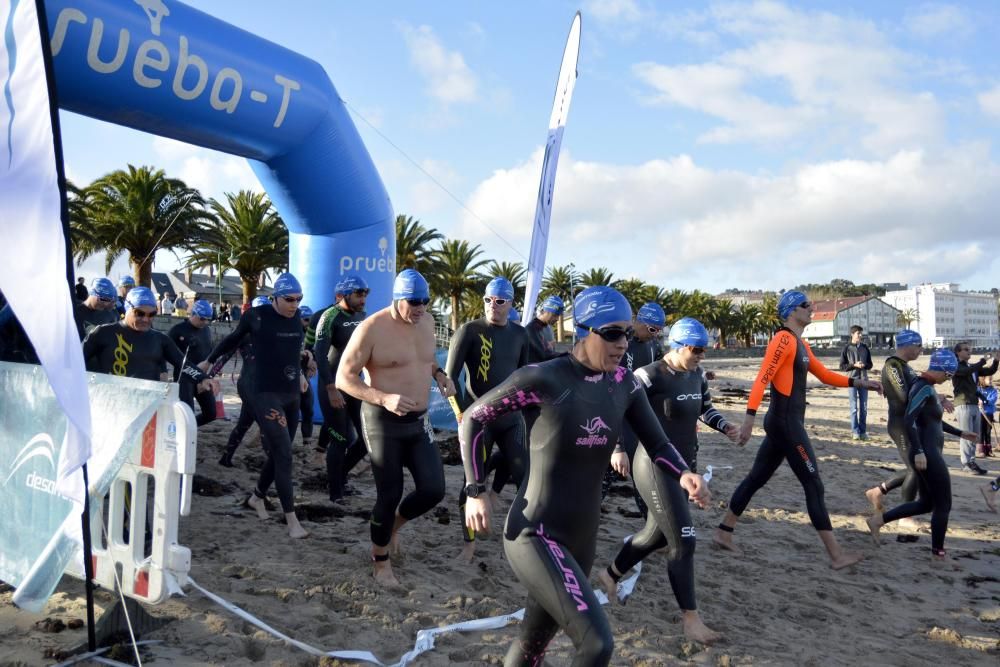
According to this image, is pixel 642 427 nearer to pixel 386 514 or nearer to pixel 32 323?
pixel 386 514

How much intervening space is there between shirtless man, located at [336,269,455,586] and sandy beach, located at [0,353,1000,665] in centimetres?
42

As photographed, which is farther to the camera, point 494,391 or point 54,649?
point 54,649

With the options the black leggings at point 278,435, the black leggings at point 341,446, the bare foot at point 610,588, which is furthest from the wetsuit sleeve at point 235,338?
the bare foot at point 610,588

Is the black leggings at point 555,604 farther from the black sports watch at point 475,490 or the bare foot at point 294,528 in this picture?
the bare foot at point 294,528

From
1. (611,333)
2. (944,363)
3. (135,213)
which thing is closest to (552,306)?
(944,363)

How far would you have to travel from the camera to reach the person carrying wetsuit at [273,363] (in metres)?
5.96

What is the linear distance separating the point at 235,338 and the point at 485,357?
218cm

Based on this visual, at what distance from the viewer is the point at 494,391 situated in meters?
3.10

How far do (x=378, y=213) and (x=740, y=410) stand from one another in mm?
10371

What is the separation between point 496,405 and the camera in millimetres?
3045

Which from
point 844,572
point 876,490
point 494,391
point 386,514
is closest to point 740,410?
point 876,490

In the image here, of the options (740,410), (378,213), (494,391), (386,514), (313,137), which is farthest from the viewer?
(740,410)

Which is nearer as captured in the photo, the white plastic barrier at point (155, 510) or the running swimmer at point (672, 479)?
the white plastic barrier at point (155, 510)

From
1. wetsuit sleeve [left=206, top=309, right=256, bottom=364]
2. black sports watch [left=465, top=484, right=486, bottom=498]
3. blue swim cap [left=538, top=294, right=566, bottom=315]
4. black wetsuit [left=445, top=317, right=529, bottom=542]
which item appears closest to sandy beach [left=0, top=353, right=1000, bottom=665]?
black wetsuit [left=445, top=317, right=529, bottom=542]
